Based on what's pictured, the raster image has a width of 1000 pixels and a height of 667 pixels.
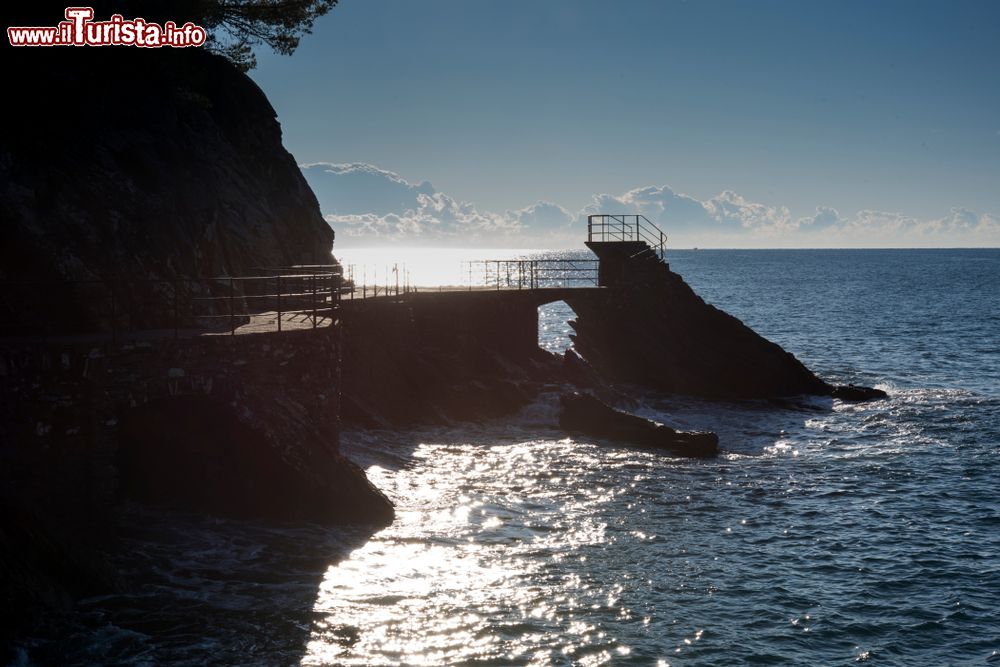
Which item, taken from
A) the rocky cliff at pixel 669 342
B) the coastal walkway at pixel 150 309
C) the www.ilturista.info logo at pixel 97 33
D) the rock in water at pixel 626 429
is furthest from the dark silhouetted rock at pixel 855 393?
the www.ilturista.info logo at pixel 97 33

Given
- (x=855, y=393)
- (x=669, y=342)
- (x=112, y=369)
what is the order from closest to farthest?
(x=112, y=369) → (x=855, y=393) → (x=669, y=342)

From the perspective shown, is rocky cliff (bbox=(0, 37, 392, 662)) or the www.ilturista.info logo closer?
rocky cliff (bbox=(0, 37, 392, 662))

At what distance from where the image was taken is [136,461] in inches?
675

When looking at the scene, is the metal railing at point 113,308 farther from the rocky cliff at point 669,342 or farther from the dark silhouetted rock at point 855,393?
the dark silhouetted rock at point 855,393

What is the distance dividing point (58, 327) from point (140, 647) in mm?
8231

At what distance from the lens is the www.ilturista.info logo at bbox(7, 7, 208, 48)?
884 inches

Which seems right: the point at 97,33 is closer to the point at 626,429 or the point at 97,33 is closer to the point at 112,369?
the point at 112,369

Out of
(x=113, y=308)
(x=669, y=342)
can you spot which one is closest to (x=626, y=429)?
(x=669, y=342)

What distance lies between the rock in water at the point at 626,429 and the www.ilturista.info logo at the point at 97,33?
17.0 metres

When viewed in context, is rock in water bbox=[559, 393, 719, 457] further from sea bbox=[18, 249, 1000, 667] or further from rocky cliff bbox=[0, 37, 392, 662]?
rocky cliff bbox=[0, 37, 392, 662]

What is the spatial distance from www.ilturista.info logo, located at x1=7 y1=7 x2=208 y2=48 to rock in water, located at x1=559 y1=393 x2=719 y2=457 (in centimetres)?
1702

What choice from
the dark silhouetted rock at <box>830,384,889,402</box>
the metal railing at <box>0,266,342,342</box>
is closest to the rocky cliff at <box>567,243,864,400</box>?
the dark silhouetted rock at <box>830,384,889,402</box>

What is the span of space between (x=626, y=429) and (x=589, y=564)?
11351mm

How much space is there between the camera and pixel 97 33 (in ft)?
77.8
